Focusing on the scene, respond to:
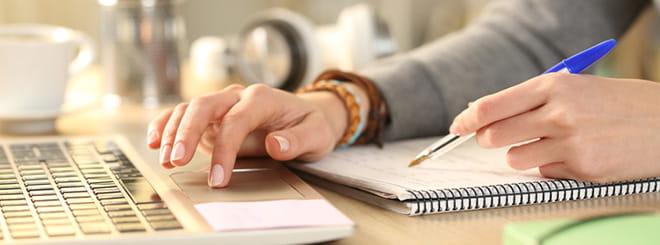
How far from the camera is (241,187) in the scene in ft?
1.71

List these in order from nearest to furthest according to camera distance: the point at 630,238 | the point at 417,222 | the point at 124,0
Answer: the point at 630,238 < the point at 417,222 < the point at 124,0

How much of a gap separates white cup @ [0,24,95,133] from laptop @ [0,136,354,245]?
0.85 feet

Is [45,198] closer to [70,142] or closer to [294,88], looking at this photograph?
[70,142]

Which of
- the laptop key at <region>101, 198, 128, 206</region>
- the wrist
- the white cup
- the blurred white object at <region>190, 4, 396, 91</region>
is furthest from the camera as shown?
the blurred white object at <region>190, 4, 396, 91</region>

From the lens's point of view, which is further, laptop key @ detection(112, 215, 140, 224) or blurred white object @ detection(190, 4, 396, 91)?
blurred white object @ detection(190, 4, 396, 91)

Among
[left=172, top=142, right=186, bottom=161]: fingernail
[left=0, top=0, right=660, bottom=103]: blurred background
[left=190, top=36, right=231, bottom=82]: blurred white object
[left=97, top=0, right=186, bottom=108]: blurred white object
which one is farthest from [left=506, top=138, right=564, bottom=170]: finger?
[left=0, top=0, right=660, bottom=103]: blurred background

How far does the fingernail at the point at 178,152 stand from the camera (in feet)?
1.77

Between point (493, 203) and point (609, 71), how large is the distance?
1.88 meters

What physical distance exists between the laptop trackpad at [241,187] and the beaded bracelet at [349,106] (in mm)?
143

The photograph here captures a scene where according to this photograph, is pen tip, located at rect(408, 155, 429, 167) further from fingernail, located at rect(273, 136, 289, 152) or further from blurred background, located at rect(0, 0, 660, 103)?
blurred background, located at rect(0, 0, 660, 103)

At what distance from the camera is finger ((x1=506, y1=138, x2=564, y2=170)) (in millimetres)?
539

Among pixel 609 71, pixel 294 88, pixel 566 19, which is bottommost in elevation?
pixel 609 71

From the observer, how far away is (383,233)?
453 mm

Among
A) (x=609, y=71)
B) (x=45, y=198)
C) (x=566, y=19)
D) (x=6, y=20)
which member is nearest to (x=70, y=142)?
(x=45, y=198)
